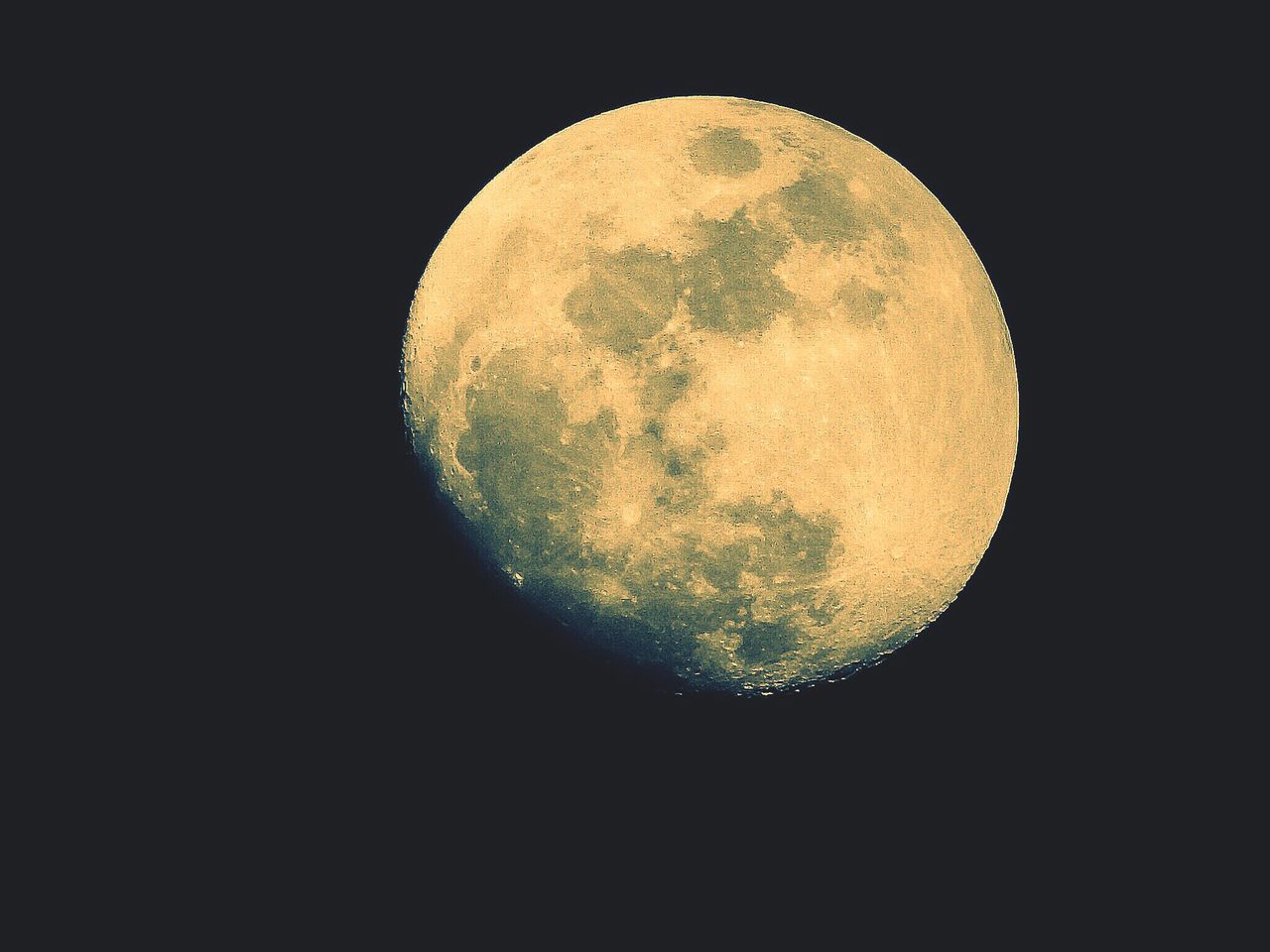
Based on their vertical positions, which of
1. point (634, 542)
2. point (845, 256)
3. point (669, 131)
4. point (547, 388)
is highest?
point (669, 131)

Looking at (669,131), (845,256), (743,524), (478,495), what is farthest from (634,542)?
(669,131)

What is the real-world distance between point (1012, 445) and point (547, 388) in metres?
1.73

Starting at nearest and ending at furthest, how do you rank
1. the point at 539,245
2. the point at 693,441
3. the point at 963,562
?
1. the point at 693,441
2. the point at 539,245
3. the point at 963,562

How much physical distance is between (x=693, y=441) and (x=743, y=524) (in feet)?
1.00

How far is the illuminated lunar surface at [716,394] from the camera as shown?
3.36m

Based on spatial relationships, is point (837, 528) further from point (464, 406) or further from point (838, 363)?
point (464, 406)

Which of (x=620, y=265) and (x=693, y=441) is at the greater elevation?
(x=620, y=265)

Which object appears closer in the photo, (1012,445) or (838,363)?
(838,363)

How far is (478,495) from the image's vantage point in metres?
3.67

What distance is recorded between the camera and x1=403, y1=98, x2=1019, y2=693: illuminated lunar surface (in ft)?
11.0

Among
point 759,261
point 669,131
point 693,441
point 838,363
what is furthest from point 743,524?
point 669,131

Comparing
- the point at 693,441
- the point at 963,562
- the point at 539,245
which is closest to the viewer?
the point at 693,441

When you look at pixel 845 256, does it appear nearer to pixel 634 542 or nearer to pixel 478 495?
pixel 634 542

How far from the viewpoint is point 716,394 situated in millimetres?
3324
